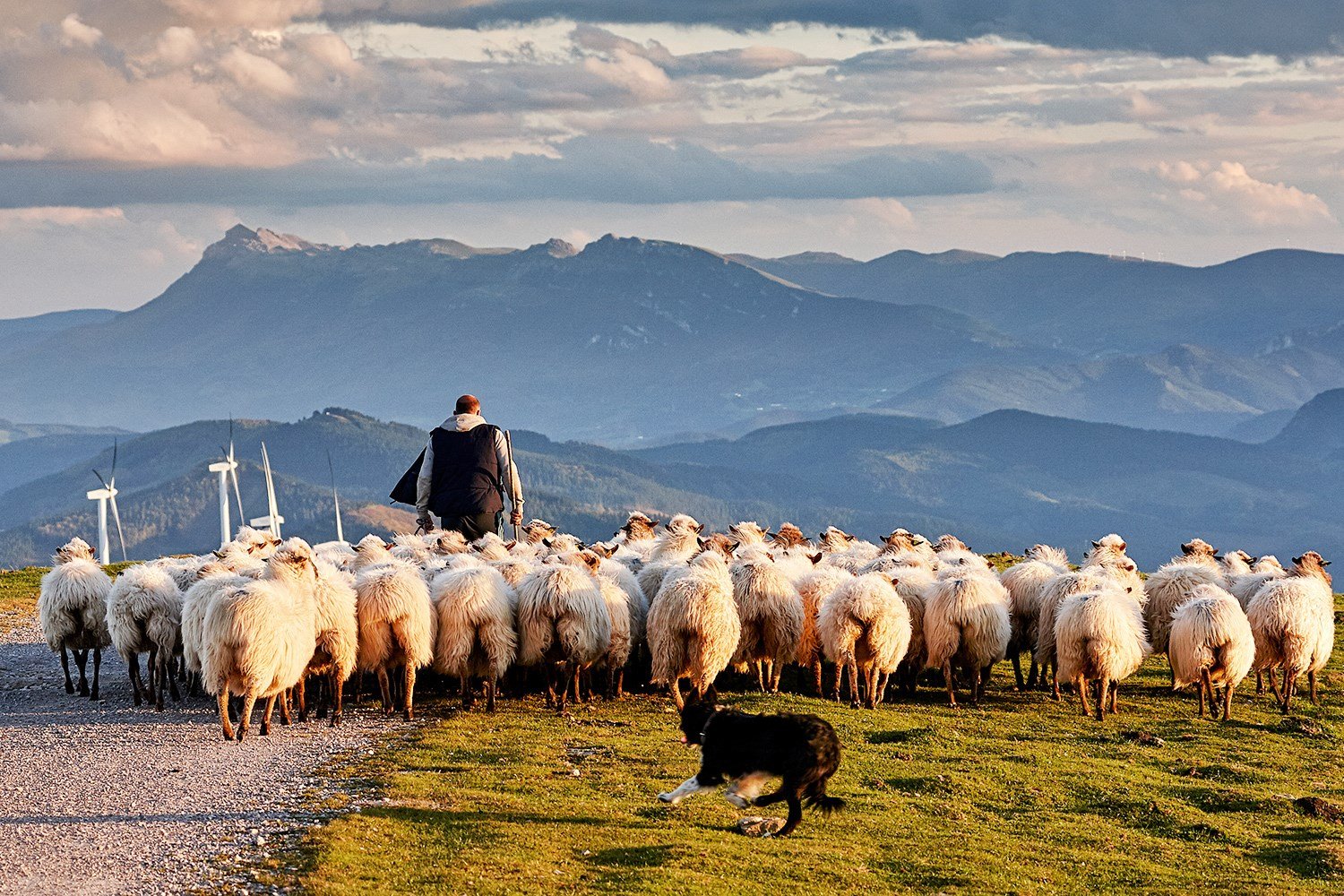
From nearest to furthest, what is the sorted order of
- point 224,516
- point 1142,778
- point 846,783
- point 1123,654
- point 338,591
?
point 846,783
point 1142,778
point 338,591
point 1123,654
point 224,516

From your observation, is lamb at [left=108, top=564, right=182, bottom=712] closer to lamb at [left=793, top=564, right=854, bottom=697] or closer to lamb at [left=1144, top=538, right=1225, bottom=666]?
lamb at [left=793, top=564, right=854, bottom=697]

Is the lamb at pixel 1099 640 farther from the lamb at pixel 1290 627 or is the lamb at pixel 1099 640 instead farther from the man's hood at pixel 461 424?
the man's hood at pixel 461 424

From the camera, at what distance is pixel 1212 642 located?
64.8 ft

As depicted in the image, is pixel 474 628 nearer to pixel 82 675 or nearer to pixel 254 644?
pixel 254 644

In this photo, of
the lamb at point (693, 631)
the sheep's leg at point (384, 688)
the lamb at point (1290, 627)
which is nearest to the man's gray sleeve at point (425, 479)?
the sheep's leg at point (384, 688)

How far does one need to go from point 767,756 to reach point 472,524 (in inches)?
528

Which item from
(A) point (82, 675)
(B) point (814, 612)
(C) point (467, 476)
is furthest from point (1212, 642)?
(A) point (82, 675)

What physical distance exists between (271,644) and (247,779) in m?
2.21

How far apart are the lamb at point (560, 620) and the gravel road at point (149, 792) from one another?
1.94 metres

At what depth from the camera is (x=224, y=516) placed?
172ft

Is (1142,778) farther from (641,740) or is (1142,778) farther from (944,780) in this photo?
(641,740)

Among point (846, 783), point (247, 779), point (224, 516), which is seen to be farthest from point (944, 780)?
point (224, 516)

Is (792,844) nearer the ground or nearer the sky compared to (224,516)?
nearer the ground

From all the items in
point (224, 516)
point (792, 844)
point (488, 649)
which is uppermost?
point (224, 516)
